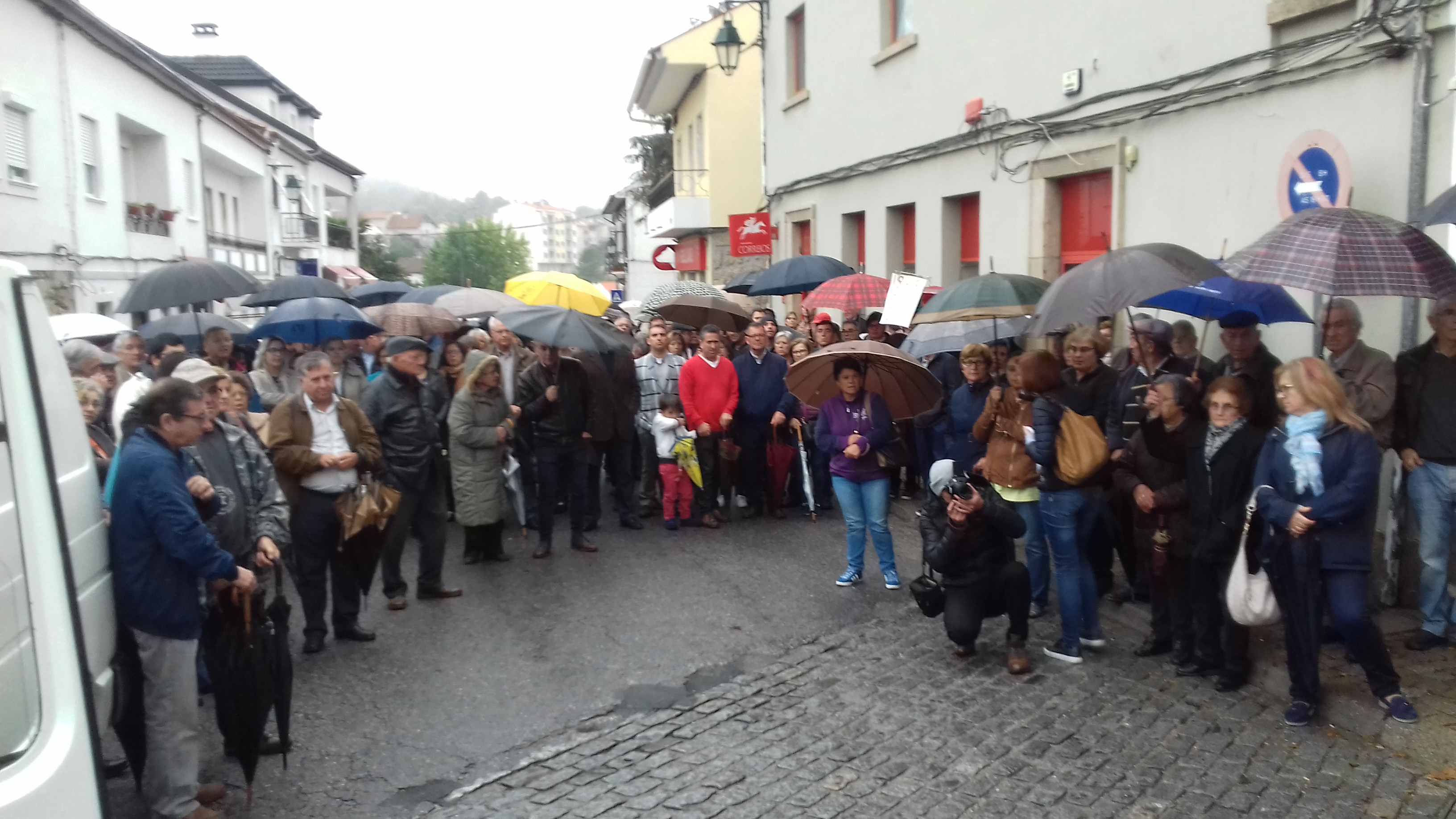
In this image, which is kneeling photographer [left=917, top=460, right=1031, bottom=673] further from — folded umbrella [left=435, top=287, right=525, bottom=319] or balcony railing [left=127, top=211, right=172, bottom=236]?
balcony railing [left=127, top=211, right=172, bottom=236]

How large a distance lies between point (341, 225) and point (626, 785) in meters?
54.8

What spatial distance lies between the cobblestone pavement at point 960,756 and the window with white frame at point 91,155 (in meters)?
18.1

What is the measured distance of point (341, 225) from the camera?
55.2 m

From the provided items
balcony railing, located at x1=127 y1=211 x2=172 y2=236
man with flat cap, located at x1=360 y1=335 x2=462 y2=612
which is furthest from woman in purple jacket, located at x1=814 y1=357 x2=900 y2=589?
balcony railing, located at x1=127 y1=211 x2=172 y2=236

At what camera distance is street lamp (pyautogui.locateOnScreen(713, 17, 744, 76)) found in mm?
17172

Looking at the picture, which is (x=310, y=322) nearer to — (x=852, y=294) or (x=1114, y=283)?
(x=852, y=294)

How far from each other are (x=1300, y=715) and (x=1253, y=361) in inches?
89.6

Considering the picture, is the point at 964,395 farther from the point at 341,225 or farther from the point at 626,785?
the point at 341,225

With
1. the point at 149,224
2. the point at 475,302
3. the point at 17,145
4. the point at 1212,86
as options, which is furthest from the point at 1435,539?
the point at 149,224

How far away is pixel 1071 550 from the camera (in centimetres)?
618

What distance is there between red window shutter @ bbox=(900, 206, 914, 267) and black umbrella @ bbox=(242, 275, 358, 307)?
7094mm

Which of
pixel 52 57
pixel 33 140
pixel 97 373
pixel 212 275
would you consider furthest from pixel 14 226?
pixel 97 373

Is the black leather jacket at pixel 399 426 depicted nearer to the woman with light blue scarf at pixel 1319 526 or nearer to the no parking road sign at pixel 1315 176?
the woman with light blue scarf at pixel 1319 526

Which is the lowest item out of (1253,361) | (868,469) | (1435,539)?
(1435,539)
